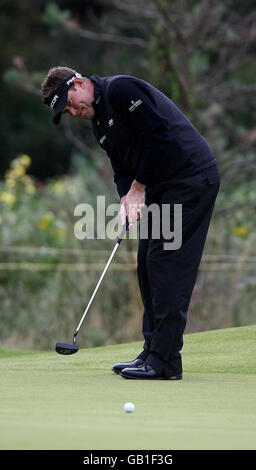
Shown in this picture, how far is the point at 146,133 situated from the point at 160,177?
28cm

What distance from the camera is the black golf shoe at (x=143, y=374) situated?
5.48 meters

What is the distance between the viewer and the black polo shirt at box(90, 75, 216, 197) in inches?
211

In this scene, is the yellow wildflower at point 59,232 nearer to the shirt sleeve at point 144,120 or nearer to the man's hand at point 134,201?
the man's hand at point 134,201

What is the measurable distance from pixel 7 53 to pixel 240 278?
18293 mm

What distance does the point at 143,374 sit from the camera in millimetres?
5484

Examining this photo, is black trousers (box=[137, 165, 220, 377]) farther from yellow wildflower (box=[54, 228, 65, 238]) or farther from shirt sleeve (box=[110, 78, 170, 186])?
yellow wildflower (box=[54, 228, 65, 238])

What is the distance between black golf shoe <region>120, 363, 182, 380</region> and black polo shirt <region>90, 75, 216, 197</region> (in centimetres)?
97

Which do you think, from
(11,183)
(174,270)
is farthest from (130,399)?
(11,183)

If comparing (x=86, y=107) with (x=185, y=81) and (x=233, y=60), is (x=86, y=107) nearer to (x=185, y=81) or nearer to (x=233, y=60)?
(x=185, y=81)

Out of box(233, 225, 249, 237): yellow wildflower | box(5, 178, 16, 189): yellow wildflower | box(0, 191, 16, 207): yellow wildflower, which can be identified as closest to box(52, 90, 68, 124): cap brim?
box(233, 225, 249, 237): yellow wildflower

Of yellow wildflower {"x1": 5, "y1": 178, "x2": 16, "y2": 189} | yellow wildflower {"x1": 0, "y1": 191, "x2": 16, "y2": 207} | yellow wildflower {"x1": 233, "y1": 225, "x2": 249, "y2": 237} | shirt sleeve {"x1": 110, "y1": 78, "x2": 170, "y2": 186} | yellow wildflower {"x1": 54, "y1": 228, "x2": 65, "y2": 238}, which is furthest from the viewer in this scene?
yellow wildflower {"x1": 5, "y1": 178, "x2": 16, "y2": 189}

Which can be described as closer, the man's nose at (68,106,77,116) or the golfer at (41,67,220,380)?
the golfer at (41,67,220,380)

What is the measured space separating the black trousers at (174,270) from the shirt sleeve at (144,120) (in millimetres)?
188

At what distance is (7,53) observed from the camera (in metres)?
27.4
